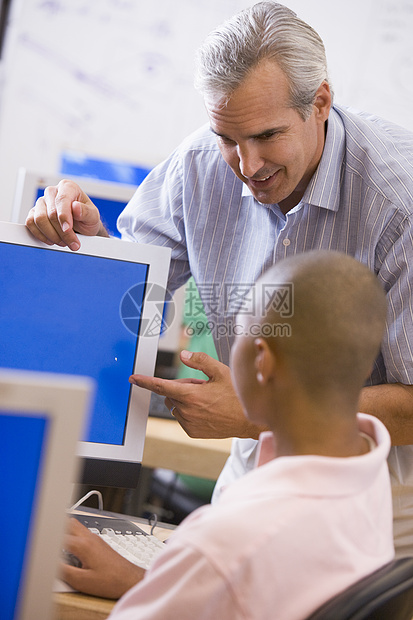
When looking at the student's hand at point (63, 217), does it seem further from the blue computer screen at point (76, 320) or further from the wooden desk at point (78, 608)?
the wooden desk at point (78, 608)

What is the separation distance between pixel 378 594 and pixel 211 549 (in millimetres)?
156

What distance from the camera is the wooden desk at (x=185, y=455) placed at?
5.89 feet

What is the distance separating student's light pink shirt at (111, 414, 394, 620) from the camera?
1.89 ft

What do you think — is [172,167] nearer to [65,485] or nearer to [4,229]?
[4,229]

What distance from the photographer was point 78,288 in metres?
1.09

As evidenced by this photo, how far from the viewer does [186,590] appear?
575 mm

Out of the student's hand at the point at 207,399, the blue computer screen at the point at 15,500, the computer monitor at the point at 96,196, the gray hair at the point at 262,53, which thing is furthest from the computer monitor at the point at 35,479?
the computer monitor at the point at 96,196

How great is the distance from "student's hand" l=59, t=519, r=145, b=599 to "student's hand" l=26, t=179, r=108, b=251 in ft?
1.50

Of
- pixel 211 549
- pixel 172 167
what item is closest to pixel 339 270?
pixel 211 549

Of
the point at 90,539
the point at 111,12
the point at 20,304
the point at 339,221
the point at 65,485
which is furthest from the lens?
the point at 111,12

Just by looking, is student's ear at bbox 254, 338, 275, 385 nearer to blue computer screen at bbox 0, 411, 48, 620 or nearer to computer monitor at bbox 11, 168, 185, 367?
blue computer screen at bbox 0, 411, 48, 620

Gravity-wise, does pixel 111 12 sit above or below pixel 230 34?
above

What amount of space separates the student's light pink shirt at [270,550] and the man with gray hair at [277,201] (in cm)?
48

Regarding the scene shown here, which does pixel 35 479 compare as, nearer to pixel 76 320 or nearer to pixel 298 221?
pixel 76 320
